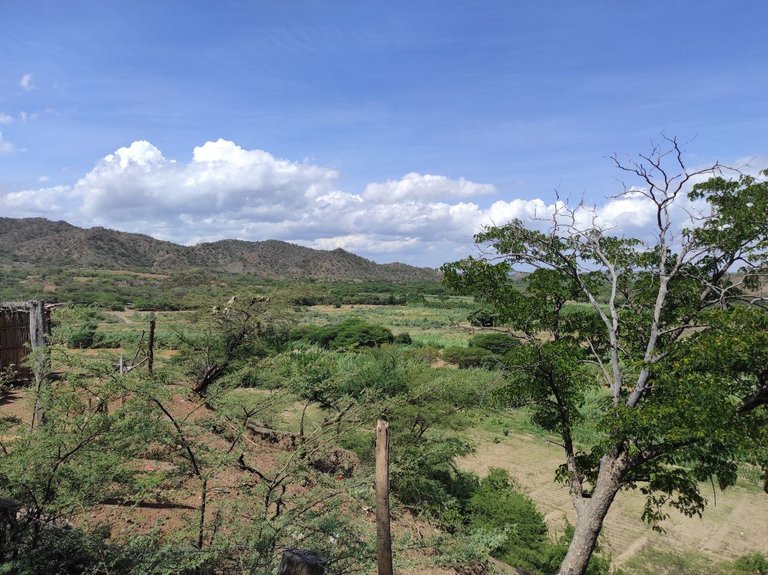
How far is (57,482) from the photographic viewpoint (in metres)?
5.87

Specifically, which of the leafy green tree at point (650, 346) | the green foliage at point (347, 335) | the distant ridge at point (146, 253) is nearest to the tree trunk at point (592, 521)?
the leafy green tree at point (650, 346)

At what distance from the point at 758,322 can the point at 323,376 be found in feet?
31.8

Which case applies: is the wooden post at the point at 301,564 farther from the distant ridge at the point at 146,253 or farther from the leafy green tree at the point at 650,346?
the distant ridge at the point at 146,253

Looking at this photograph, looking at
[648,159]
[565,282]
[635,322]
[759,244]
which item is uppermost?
[648,159]

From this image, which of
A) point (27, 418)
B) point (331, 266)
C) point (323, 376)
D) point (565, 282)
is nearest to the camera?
point (565, 282)

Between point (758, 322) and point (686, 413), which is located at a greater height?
point (758, 322)

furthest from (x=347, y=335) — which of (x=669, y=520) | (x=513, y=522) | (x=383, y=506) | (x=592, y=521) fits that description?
(x=383, y=506)

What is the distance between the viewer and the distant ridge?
99.2 meters

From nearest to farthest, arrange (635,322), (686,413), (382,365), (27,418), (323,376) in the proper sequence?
(686,413)
(635,322)
(27,418)
(323,376)
(382,365)

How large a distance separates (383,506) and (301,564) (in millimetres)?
738

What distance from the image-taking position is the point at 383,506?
4125 millimetres

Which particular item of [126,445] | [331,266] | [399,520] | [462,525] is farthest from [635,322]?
[331,266]

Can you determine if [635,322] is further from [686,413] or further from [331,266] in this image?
[331,266]

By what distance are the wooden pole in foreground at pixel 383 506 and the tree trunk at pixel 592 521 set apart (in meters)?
6.21
